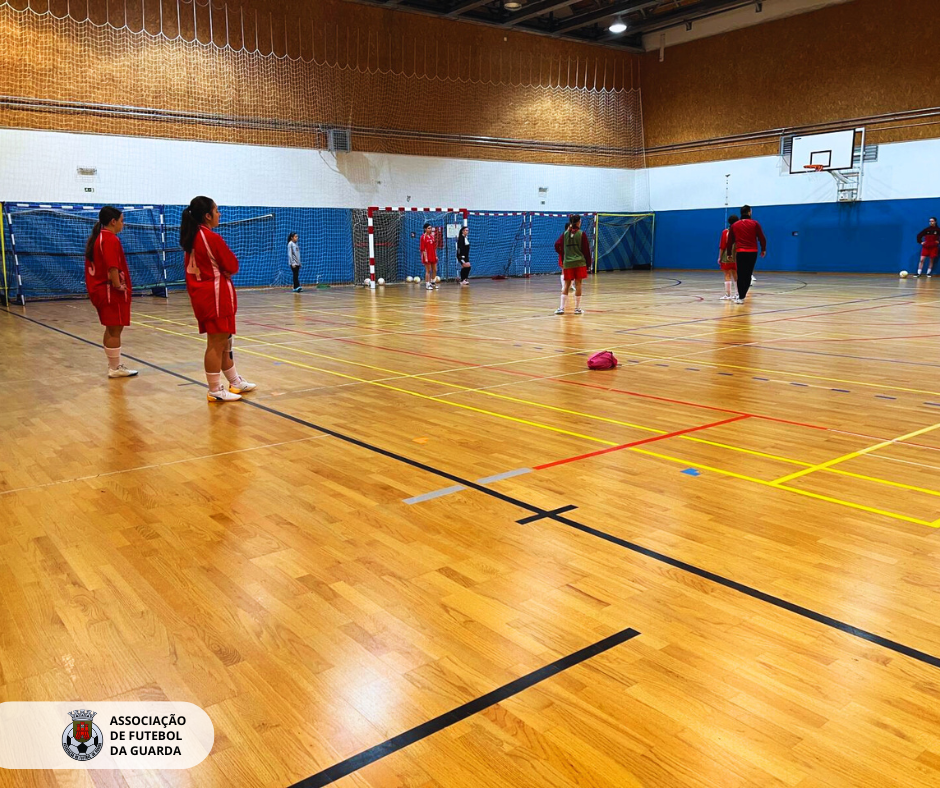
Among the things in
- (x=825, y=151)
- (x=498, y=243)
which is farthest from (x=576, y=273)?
(x=825, y=151)

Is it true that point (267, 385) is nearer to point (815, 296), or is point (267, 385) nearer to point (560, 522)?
point (560, 522)

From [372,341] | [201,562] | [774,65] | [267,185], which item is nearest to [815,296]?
[372,341]

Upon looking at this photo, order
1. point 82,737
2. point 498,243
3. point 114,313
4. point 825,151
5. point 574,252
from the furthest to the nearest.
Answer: point 498,243 → point 825,151 → point 574,252 → point 114,313 → point 82,737

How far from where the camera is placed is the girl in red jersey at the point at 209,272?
233 inches

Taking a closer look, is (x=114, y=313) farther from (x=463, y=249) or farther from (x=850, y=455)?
(x=463, y=249)

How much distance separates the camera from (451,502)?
12.9ft

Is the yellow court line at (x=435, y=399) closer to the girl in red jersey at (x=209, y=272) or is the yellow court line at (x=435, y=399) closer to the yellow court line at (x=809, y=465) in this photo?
the yellow court line at (x=809, y=465)

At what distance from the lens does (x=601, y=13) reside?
23875mm

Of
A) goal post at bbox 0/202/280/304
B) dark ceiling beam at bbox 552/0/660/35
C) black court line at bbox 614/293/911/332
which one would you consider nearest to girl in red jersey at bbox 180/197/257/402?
black court line at bbox 614/293/911/332

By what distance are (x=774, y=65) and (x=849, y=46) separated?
2.27 m

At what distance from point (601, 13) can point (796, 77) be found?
6372mm

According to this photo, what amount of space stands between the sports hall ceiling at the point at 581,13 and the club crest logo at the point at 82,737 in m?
23.1

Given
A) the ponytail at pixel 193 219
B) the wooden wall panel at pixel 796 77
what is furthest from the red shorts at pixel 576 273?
the wooden wall panel at pixel 796 77

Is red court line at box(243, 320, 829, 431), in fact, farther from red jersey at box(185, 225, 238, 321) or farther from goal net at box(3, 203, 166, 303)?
goal net at box(3, 203, 166, 303)
